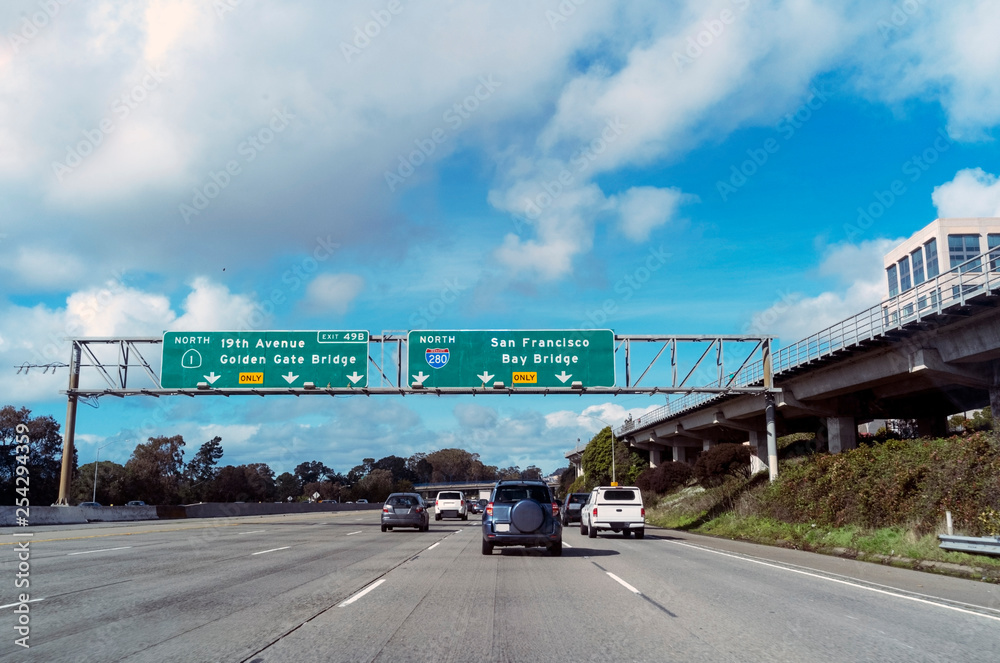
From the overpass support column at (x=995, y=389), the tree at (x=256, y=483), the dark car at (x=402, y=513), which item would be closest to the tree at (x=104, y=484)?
the tree at (x=256, y=483)

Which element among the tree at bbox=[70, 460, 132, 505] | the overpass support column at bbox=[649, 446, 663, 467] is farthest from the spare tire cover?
the tree at bbox=[70, 460, 132, 505]

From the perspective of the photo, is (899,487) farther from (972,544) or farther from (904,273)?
(904,273)

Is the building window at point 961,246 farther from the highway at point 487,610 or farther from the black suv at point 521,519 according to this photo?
the black suv at point 521,519

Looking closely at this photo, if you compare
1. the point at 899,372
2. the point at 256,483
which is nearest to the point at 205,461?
the point at 256,483

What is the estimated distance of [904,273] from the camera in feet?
349

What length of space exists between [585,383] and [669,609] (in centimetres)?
2385

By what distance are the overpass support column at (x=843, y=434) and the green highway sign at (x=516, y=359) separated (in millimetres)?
13724

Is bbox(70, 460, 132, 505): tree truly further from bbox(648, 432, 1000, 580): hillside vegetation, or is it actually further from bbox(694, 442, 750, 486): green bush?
bbox(648, 432, 1000, 580): hillside vegetation

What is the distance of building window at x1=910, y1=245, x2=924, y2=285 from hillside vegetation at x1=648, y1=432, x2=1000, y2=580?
3098 inches

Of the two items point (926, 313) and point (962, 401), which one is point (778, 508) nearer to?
point (926, 313)

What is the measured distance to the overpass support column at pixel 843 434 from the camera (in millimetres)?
39375

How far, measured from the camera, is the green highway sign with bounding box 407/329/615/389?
34.3 meters

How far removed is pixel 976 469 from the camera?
20.0m

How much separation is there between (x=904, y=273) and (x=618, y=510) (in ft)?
307
